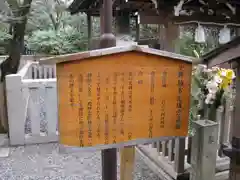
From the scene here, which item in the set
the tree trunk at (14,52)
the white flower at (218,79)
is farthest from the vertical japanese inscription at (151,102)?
the tree trunk at (14,52)

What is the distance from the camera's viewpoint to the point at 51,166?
386 cm

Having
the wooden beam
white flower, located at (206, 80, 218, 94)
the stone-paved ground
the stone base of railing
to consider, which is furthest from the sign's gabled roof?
the wooden beam

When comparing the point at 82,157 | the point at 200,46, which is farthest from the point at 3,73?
the point at 200,46

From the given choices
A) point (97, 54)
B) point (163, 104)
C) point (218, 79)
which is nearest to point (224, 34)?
point (218, 79)

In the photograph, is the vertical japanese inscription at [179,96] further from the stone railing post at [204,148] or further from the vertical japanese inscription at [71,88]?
the vertical japanese inscription at [71,88]

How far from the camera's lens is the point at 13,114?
448cm

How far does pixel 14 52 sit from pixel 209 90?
402cm

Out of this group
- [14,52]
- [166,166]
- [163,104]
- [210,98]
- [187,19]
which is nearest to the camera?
[163,104]

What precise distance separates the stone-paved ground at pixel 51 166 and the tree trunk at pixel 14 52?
86cm

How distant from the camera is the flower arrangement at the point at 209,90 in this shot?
7.70 feet

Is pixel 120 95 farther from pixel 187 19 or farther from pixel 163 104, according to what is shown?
pixel 187 19

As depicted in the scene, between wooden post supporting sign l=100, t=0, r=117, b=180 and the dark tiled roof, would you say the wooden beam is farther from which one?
wooden post supporting sign l=100, t=0, r=117, b=180

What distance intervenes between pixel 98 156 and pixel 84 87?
274cm

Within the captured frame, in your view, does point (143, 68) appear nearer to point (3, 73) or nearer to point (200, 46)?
point (3, 73)
